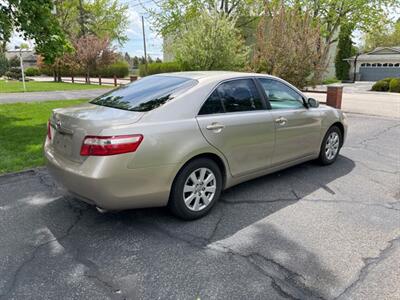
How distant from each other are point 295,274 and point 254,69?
10.4 metres

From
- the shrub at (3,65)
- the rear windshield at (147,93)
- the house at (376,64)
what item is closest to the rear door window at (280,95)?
the rear windshield at (147,93)

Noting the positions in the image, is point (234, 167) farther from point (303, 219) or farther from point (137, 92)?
point (137, 92)

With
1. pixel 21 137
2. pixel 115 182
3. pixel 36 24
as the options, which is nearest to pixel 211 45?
pixel 36 24

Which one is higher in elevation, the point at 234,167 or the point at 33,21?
the point at 33,21

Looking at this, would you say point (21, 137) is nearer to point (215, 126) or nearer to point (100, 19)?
point (215, 126)

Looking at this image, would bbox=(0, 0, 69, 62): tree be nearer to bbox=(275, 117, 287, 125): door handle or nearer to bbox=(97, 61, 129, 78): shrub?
bbox=(275, 117, 287, 125): door handle

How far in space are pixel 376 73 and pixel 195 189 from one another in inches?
1441

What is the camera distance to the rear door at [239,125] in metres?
3.30

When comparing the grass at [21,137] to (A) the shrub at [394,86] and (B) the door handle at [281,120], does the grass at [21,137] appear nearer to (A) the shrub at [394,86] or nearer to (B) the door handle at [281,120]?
(B) the door handle at [281,120]

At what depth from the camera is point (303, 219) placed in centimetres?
339

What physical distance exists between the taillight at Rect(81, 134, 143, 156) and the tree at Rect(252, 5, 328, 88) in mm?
9480

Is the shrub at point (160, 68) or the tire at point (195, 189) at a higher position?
the shrub at point (160, 68)

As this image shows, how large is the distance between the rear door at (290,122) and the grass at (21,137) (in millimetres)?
3592

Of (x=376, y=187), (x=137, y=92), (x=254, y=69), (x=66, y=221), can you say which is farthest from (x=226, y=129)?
(x=254, y=69)
